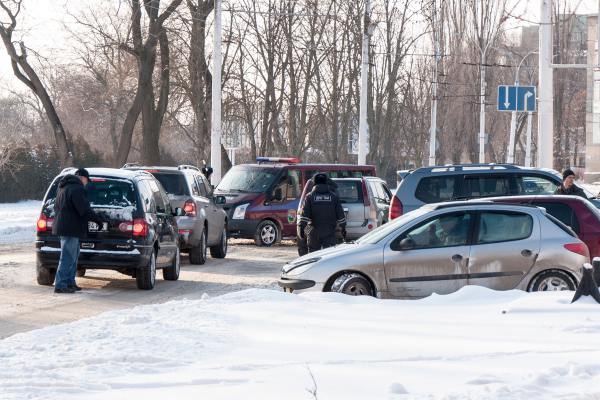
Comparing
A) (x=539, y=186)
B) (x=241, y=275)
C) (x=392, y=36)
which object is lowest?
(x=241, y=275)

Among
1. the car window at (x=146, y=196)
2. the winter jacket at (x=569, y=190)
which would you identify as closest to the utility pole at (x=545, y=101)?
the winter jacket at (x=569, y=190)

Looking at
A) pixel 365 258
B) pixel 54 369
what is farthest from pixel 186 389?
pixel 365 258

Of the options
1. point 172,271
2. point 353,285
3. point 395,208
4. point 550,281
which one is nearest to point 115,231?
point 172,271

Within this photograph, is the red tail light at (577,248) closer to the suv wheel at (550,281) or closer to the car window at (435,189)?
the suv wheel at (550,281)

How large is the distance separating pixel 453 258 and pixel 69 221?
5.19m

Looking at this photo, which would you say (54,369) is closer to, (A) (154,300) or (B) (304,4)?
(A) (154,300)

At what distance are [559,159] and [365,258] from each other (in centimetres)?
7187

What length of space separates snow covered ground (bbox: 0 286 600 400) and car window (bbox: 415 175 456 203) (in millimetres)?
7080

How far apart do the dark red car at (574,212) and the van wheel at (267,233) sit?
40.8 ft

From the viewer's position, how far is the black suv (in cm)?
1639

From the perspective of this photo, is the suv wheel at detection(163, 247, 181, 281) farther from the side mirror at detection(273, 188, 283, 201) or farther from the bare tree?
the bare tree

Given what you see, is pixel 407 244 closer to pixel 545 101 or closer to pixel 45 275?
pixel 45 275

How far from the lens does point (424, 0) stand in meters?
56.4

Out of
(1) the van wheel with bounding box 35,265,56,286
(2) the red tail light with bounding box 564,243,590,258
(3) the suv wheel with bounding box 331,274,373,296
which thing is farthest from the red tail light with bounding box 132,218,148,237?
(2) the red tail light with bounding box 564,243,590,258
